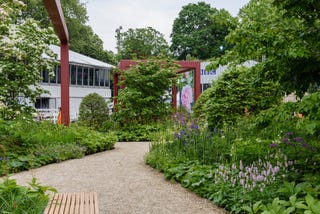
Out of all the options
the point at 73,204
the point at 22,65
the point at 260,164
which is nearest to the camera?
the point at 73,204

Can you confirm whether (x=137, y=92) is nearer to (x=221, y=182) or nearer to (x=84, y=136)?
(x=84, y=136)

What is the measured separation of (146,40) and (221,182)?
43.7m

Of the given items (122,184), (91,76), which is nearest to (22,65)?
(122,184)

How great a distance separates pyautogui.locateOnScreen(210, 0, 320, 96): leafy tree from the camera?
3170mm

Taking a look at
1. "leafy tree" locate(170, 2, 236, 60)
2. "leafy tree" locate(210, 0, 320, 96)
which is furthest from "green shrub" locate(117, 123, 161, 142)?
"leafy tree" locate(170, 2, 236, 60)

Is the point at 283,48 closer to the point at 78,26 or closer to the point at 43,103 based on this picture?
the point at 43,103

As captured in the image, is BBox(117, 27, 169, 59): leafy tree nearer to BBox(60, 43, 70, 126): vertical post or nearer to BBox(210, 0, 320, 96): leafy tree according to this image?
BBox(60, 43, 70, 126): vertical post

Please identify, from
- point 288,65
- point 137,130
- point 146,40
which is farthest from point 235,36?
point 146,40

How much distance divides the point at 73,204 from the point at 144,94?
939 cm

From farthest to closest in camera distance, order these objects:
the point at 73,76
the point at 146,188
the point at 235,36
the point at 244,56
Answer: the point at 73,76
the point at 146,188
the point at 244,56
the point at 235,36

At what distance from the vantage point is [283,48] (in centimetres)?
317

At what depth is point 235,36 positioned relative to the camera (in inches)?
127

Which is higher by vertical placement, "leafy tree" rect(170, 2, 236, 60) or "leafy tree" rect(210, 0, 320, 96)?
"leafy tree" rect(170, 2, 236, 60)

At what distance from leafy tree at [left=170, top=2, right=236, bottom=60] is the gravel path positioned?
35785mm
